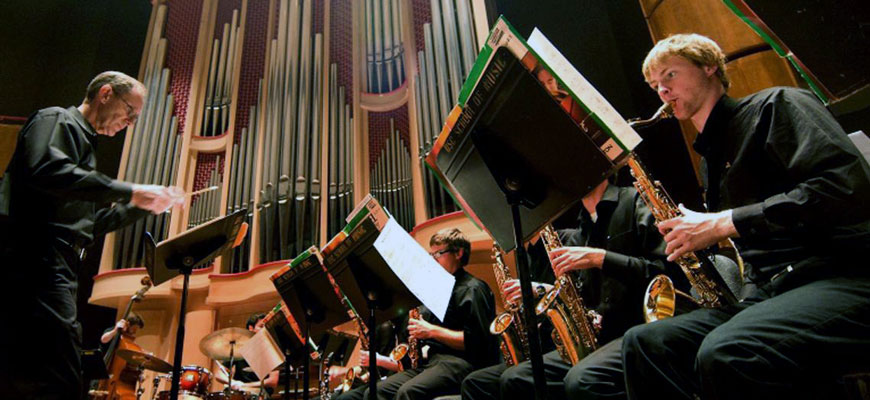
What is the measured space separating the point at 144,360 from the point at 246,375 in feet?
3.64

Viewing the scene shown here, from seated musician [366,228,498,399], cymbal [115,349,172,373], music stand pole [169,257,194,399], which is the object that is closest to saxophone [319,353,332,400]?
seated musician [366,228,498,399]

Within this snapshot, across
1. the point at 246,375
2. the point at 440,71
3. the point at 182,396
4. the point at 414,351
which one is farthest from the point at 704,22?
the point at 246,375

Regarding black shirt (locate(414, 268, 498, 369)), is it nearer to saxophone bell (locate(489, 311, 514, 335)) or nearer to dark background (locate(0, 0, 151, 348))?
saxophone bell (locate(489, 311, 514, 335))

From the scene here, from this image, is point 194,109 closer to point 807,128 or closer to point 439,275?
point 439,275

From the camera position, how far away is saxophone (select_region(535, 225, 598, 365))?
239cm

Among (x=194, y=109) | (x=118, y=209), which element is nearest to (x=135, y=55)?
(x=194, y=109)

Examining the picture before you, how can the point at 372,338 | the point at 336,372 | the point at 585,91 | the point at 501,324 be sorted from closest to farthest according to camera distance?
the point at 585,91
the point at 372,338
the point at 501,324
the point at 336,372

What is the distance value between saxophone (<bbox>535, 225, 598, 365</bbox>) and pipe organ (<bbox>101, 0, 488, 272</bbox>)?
2065 mm

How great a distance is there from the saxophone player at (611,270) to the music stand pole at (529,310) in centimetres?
52

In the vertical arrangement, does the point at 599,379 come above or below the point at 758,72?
below

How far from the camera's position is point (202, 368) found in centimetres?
477

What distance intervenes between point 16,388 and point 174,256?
3.12 ft

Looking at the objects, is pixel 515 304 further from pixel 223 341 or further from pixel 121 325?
pixel 121 325

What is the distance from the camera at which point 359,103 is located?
19.7 ft
